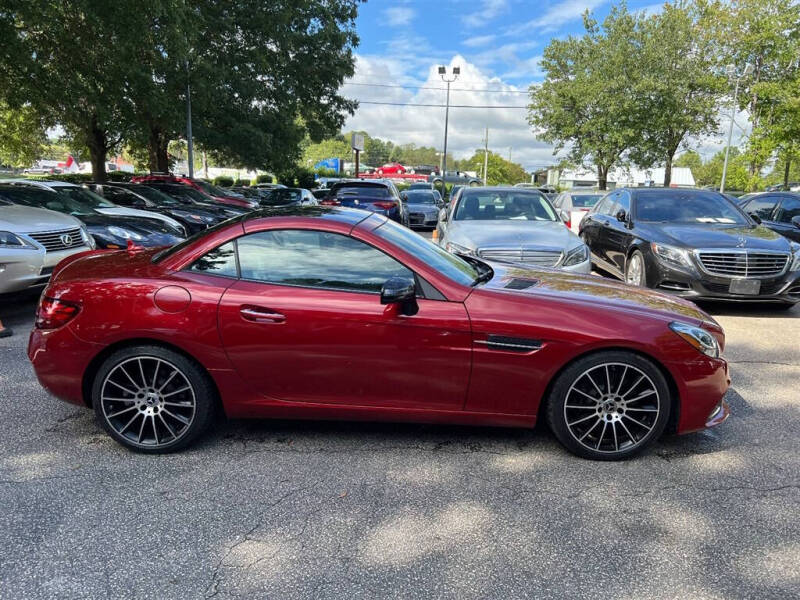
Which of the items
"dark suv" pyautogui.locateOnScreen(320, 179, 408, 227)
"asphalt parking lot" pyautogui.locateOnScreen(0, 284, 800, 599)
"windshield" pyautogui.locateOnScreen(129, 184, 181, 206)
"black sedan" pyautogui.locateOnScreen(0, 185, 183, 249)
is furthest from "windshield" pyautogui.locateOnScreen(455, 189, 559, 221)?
"windshield" pyautogui.locateOnScreen(129, 184, 181, 206)

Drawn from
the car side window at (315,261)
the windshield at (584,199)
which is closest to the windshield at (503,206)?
the car side window at (315,261)

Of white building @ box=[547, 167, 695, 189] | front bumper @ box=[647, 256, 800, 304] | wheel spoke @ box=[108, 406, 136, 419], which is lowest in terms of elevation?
wheel spoke @ box=[108, 406, 136, 419]

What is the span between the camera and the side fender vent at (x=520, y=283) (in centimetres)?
352

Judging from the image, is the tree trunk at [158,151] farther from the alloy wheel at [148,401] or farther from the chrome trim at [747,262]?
the alloy wheel at [148,401]

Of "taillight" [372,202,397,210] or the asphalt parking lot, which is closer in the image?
the asphalt parking lot

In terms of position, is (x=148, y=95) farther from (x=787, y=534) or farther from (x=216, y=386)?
(x=787, y=534)

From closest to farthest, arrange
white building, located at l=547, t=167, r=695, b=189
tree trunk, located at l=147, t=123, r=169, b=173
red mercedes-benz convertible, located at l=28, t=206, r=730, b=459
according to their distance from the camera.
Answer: red mercedes-benz convertible, located at l=28, t=206, r=730, b=459 < tree trunk, located at l=147, t=123, r=169, b=173 < white building, located at l=547, t=167, r=695, b=189

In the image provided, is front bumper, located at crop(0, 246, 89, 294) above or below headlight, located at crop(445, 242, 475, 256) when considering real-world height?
below

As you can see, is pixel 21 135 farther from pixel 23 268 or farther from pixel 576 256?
pixel 576 256

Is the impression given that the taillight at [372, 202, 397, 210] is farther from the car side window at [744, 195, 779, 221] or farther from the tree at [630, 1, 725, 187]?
the tree at [630, 1, 725, 187]

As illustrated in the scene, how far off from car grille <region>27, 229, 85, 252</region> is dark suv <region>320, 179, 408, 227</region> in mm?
6040

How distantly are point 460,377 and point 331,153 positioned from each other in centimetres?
12561

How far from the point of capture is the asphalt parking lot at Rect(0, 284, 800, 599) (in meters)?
2.33

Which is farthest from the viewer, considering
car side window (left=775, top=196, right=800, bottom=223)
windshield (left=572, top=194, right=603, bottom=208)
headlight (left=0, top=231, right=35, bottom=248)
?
windshield (left=572, top=194, right=603, bottom=208)
